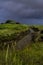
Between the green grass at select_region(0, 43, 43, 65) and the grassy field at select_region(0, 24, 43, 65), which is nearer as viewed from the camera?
the green grass at select_region(0, 43, 43, 65)

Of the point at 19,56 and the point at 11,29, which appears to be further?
the point at 11,29

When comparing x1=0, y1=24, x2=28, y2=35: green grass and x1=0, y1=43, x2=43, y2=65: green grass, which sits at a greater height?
x1=0, y1=24, x2=28, y2=35: green grass

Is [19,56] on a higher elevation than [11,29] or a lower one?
lower

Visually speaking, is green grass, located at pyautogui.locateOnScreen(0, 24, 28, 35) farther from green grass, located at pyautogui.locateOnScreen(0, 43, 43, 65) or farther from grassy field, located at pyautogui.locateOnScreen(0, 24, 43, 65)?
green grass, located at pyautogui.locateOnScreen(0, 43, 43, 65)

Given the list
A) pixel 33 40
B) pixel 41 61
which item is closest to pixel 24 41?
pixel 33 40

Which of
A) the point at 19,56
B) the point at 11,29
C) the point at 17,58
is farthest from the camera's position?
the point at 11,29

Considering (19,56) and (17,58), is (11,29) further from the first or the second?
(17,58)

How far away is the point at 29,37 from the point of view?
1254 inches

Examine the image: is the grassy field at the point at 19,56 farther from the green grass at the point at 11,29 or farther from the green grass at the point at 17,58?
the green grass at the point at 11,29

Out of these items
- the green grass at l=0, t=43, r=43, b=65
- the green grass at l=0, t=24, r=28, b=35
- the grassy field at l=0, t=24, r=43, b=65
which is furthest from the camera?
the green grass at l=0, t=24, r=28, b=35

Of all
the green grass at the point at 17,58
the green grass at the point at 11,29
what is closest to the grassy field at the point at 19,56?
the green grass at the point at 17,58

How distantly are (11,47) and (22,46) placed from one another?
184 inches

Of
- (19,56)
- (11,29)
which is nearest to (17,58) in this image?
(19,56)

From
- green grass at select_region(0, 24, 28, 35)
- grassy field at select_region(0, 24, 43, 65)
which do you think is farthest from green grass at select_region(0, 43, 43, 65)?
green grass at select_region(0, 24, 28, 35)
